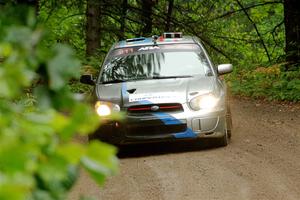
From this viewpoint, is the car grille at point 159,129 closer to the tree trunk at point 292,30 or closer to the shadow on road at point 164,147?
the shadow on road at point 164,147

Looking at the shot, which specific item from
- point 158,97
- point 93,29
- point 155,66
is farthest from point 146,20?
point 158,97

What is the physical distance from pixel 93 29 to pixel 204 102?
10388 millimetres

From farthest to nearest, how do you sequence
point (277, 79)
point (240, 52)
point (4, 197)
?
point (240, 52), point (277, 79), point (4, 197)

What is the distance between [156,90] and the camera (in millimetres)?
8664

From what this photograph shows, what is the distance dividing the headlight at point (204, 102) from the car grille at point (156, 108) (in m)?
0.20

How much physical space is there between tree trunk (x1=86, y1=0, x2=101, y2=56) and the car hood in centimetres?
938

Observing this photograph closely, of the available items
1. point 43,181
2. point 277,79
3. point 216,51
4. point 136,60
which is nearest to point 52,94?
point 43,181

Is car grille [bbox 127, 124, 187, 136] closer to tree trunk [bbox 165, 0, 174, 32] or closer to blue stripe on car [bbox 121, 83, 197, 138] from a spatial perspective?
blue stripe on car [bbox 121, 83, 197, 138]

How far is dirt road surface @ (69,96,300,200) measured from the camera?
6.66 m

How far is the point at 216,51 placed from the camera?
2070 centimetres

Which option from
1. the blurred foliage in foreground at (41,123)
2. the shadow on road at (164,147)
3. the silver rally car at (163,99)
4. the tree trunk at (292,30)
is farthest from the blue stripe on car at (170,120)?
the tree trunk at (292,30)

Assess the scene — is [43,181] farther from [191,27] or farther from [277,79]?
[191,27]

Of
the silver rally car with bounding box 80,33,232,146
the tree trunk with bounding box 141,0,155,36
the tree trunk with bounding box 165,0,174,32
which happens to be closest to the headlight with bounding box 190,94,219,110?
the silver rally car with bounding box 80,33,232,146

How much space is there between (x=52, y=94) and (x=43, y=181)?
0.19 m
